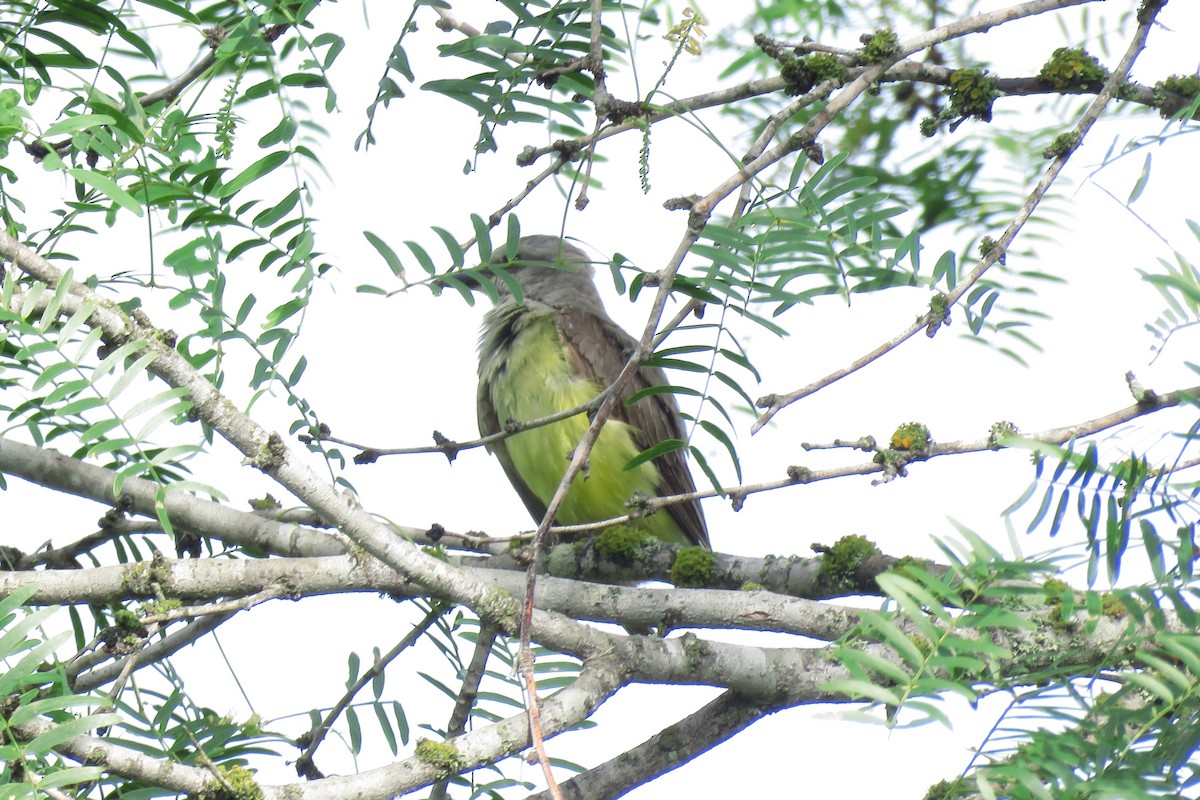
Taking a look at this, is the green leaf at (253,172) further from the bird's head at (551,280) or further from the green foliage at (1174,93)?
the bird's head at (551,280)

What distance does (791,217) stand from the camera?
9.50 feet

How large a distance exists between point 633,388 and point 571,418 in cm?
58

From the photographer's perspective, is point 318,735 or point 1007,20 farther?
point 318,735

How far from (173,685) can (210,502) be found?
3.54ft

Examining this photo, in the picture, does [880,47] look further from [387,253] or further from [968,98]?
[387,253]

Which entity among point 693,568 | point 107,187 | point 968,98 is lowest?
point 693,568

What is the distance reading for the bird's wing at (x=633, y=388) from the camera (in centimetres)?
603

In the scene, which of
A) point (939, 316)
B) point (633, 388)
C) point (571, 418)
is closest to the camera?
point (939, 316)

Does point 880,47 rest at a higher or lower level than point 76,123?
lower

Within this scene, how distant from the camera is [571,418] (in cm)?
579

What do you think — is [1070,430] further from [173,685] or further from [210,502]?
[210,502]

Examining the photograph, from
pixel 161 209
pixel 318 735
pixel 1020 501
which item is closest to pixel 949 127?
pixel 1020 501

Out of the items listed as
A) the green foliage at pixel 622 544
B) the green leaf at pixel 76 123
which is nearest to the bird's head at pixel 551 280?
the green foliage at pixel 622 544

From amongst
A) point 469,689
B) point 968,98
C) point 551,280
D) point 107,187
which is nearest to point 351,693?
point 469,689
